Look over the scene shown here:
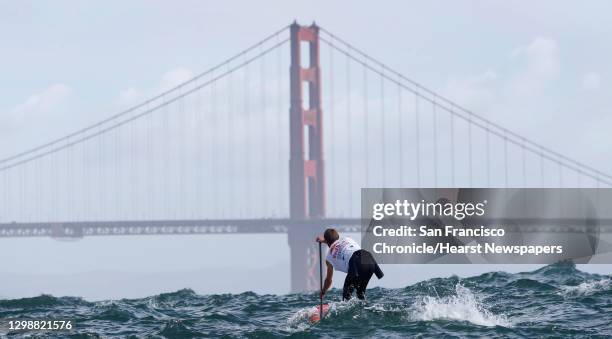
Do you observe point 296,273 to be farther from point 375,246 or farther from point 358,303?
point 358,303

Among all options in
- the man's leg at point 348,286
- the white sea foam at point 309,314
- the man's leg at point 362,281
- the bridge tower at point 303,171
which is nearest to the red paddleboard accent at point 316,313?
the white sea foam at point 309,314

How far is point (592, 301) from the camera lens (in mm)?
21625

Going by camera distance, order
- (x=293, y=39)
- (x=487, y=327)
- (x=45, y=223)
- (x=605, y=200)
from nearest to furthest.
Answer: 1. (x=487, y=327)
2. (x=605, y=200)
3. (x=45, y=223)
4. (x=293, y=39)

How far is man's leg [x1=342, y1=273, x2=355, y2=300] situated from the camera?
63.3ft

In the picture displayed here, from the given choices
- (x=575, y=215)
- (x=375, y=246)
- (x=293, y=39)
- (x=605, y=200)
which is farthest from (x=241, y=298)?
(x=293, y=39)

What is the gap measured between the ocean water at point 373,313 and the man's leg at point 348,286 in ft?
0.49

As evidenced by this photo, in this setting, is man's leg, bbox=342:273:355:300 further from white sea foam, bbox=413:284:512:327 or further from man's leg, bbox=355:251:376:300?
white sea foam, bbox=413:284:512:327

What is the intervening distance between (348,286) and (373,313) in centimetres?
73

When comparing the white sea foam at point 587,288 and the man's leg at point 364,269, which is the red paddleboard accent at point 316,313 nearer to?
the man's leg at point 364,269

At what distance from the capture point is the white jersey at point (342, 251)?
19.3 m

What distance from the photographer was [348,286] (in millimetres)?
19453

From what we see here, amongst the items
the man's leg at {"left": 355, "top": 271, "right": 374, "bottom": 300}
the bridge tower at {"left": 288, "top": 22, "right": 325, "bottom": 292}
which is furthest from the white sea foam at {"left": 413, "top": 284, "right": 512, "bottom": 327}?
the bridge tower at {"left": 288, "top": 22, "right": 325, "bottom": 292}

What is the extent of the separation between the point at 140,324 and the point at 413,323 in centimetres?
536

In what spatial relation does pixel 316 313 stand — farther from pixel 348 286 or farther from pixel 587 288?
pixel 587 288
